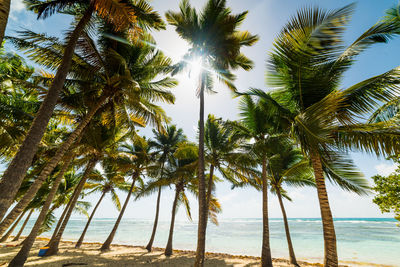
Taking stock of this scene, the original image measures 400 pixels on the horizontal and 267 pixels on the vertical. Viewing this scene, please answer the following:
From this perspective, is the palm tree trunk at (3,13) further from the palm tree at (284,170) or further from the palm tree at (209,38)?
the palm tree at (284,170)

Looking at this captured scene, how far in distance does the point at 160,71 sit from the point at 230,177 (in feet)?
26.4

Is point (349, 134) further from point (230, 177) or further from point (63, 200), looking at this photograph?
point (63, 200)

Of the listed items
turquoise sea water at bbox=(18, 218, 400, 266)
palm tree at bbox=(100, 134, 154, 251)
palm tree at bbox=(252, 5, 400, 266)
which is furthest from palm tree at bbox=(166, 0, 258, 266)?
turquoise sea water at bbox=(18, 218, 400, 266)

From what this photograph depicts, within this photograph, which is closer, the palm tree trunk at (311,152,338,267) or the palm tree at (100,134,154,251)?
the palm tree trunk at (311,152,338,267)

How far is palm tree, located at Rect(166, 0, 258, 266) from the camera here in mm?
6840

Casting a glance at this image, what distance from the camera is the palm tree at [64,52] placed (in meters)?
3.22

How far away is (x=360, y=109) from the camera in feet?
14.7

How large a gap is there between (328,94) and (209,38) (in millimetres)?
→ 4962

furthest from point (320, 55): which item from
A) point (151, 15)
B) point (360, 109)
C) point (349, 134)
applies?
point (151, 15)

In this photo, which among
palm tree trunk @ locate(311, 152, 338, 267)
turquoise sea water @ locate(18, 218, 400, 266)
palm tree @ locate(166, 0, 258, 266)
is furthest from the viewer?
turquoise sea water @ locate(18, 218, 400, 266)

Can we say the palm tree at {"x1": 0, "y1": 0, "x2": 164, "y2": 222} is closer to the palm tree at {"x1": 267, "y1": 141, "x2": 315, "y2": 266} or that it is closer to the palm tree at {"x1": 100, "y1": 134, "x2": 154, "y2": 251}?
the palm tree at {"x1": 100, "y1": 134, "x2": 154, "y2": 251}

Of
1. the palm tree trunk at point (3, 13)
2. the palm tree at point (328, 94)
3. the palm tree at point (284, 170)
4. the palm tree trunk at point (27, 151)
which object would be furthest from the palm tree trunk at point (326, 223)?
the palm tree trunk at point (3, 13)

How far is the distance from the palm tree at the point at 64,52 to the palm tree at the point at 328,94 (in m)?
4.26

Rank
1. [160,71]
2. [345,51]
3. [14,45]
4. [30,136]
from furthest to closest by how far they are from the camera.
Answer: [160,71]
[14,45]
[345,51]
[30,136]
